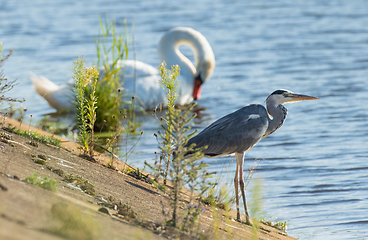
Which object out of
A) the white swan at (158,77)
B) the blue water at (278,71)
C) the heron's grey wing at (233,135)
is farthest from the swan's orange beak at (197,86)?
the heron's grey wing at (233,135)

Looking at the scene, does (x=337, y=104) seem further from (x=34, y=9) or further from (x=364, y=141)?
(x=34, y=9)

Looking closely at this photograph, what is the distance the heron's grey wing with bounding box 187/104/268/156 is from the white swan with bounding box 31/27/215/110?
4960 mm

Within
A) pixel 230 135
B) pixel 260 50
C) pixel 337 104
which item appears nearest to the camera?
pixel 230 135

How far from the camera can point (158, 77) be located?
1057cm

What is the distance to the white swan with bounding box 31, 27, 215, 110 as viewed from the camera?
10.1m

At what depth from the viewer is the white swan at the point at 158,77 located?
10.1 m

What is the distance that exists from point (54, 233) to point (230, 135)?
111 inches

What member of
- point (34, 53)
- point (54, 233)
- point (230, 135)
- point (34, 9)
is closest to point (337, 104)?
point (230, 135)

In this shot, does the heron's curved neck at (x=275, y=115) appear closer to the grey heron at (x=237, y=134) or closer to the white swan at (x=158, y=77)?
the grey heron at (x=237, y=134)

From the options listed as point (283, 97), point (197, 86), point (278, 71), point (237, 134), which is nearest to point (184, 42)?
point (197, 86)

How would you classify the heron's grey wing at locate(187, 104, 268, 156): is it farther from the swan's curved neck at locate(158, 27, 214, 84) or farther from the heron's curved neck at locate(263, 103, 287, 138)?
the swan's curved neck at locate(158, 27, 214, 84)

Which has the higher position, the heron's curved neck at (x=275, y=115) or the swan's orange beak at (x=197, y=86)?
the swan's orange beak at (x=197, y=86)

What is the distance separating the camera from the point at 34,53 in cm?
1551

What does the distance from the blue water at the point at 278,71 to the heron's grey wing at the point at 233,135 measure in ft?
2.60
